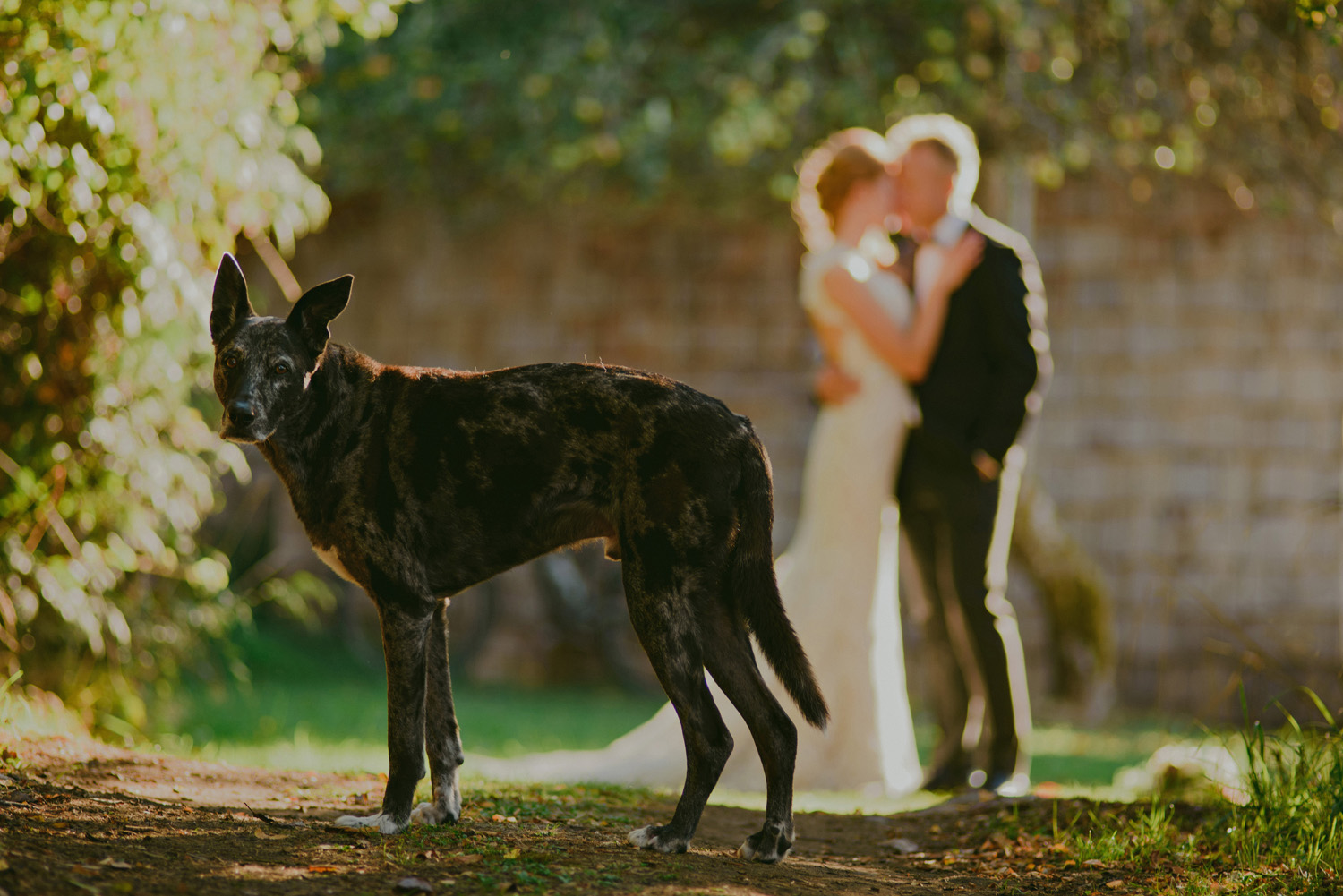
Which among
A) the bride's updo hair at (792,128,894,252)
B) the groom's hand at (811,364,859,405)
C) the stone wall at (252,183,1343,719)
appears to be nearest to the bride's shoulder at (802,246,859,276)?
the bride's updo hair at (792,128,894,252)

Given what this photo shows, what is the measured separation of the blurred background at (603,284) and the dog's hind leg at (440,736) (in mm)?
2132

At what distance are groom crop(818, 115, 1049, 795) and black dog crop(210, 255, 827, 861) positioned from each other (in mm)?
1911

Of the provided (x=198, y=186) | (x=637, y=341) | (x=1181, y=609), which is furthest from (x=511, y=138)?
(x=1181, y=609)

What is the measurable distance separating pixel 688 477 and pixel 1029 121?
5961mm

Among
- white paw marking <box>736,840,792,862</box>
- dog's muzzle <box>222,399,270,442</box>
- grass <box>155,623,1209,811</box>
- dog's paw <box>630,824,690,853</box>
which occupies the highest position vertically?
dog's muzzle <box>222,399,270,442</box>

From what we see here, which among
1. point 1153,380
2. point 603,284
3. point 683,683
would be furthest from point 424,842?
point 1153,380

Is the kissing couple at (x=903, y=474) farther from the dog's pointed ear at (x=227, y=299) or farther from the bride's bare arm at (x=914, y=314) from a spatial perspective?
the dog's pointed ear at (x=227, y=299)

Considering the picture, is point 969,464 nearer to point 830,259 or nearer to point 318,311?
point 830,259

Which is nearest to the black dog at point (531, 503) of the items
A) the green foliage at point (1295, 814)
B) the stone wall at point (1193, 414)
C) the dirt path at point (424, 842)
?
the dirt path at point (424, 842)

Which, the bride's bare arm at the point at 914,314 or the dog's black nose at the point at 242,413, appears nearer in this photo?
the dog's black nose at the point at 242,413

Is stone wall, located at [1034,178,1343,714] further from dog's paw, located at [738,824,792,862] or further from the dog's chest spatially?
the dog's chest

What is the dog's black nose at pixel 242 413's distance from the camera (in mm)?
3211

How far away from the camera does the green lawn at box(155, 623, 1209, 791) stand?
6410 millimetres

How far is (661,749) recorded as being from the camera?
17.9ft
